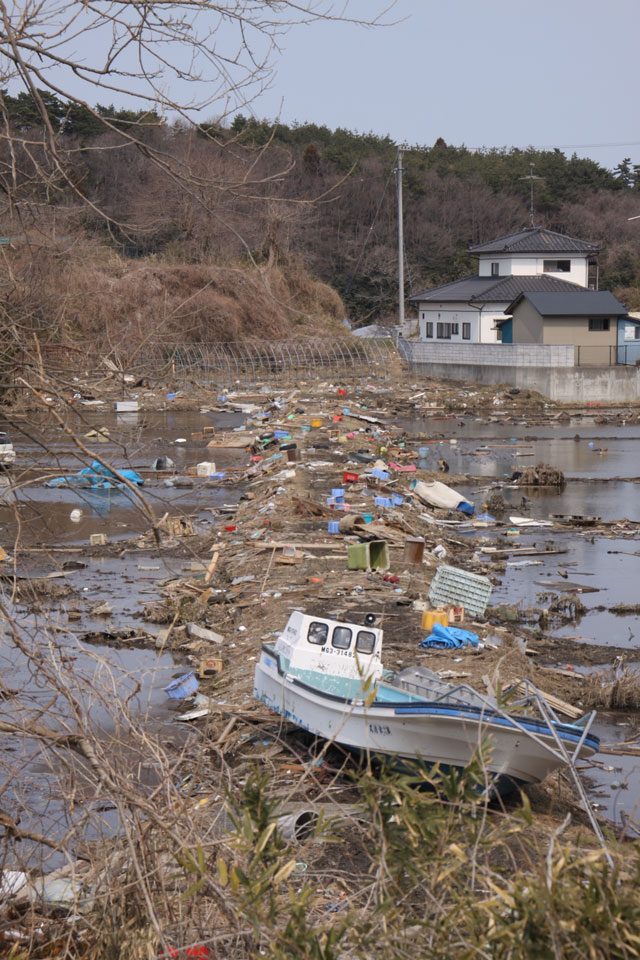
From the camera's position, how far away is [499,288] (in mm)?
47312

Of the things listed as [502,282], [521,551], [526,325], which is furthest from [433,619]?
[502,282]

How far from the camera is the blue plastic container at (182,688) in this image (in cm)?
1052

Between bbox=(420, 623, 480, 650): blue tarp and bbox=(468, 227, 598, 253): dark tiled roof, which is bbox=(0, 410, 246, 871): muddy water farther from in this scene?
bbox=(468, 227, 598, 253): dark tiled roof

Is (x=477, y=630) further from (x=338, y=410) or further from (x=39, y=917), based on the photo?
(x=338, y=410)

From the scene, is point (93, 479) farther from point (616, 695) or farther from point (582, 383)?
point (582, 383)

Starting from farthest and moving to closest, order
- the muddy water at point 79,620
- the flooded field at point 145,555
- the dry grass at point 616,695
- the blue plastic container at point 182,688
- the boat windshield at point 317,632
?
the blue plastic container at point 182,688 < the dry grass at point 616,695 < the boat windshield at point 317,632 < the flooded field at point 145,555 < the muddy water at point 79,620

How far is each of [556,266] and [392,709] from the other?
4470cm

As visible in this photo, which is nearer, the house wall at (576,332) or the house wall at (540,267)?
the house wall at (576,332)

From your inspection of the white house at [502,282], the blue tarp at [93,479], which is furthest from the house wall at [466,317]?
the blue tarp at [93,479]

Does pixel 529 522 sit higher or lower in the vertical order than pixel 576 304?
lower

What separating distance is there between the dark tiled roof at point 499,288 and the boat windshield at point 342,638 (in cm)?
3911

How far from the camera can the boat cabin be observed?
8.49 m

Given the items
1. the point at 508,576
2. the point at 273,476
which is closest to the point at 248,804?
the point at 508,576

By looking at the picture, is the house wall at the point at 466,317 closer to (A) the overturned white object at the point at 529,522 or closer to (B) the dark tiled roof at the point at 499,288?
(B) the dark tiled roof at the point at 499,288
